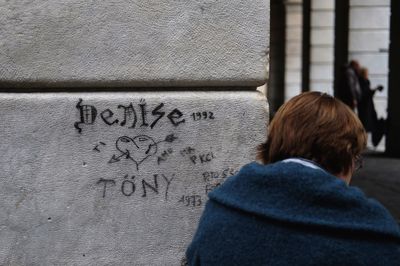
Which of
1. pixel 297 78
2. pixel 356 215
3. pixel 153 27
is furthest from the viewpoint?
pixel 297 78

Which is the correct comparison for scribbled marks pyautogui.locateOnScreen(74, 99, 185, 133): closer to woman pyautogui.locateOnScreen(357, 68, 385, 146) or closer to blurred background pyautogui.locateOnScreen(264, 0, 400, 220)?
blurred background pyautogui.locateOnScreen(264, 0, 400, 220)

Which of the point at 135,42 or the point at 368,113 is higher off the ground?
the point at 135,42

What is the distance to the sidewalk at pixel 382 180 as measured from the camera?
7.36 m

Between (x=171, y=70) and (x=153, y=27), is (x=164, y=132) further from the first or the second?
(x=153, y=27)

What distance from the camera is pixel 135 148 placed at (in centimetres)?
336

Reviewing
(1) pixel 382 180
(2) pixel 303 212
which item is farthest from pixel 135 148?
(1) pixel 382 180

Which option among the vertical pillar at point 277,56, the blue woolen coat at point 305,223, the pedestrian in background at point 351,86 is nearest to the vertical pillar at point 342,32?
the pedestrian in background at point 351,86

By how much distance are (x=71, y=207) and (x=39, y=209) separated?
0.16m

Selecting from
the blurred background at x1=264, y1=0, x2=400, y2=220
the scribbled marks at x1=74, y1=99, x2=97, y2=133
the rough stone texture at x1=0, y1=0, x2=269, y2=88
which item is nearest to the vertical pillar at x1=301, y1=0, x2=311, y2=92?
the blurred background at x1=264, y1=0, x2=400, y2=220

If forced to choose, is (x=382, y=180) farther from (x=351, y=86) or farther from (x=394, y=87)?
(x=351, y=86)

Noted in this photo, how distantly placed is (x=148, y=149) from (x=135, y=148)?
2.5 inches

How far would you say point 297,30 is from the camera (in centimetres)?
2312

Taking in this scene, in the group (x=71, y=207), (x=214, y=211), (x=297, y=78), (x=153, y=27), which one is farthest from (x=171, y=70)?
(x=297, y=78)

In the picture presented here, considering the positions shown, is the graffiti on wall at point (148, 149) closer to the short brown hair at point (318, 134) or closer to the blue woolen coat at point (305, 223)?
the short brown hair at point (318, 134)
